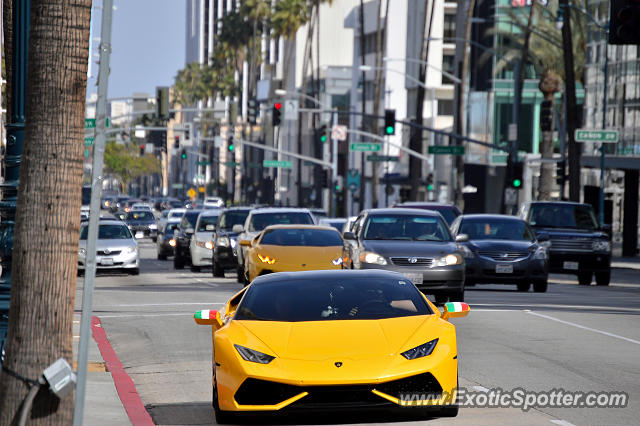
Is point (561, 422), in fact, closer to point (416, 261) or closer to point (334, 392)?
point (334, 392)

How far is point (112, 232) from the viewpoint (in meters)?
37.1

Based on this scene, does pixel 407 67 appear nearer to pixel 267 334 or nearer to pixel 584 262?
pixel 584 262

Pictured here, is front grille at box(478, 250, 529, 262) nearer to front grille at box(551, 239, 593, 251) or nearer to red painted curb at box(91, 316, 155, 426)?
front grille at box(551, 239, 593, 251)

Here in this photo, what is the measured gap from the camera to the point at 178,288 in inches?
1163

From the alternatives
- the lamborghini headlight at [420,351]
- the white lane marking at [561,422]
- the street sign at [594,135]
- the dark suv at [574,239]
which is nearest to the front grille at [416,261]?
the dark suv at [574,239]

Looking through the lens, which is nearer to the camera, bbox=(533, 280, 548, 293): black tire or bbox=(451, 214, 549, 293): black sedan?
bbox=(451, 214, 549, 293): black sedan

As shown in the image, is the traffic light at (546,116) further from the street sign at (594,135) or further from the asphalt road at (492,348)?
the asphalt road at (492,348)

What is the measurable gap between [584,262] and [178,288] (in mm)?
10485

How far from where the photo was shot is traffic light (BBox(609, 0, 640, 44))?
71.0 ft

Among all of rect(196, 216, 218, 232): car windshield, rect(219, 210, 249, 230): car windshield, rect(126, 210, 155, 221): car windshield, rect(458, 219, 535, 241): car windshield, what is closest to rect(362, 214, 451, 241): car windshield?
rect(458, 219, 535, 241): car windshield

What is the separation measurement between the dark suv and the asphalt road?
8.80 feet

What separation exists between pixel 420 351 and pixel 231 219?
25417mm

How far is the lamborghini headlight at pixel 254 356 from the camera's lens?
→ 10148 millimetres

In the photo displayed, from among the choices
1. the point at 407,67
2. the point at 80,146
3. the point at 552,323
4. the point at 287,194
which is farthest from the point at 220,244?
the point at 287,194
